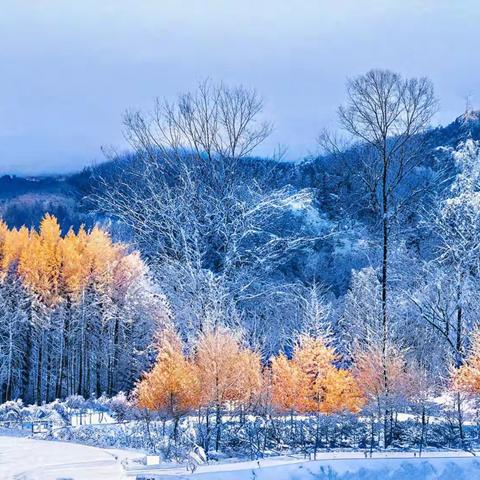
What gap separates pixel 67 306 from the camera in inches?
1585

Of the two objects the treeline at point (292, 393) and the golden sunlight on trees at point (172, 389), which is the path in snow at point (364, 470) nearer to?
the treeline at point (292, 393)

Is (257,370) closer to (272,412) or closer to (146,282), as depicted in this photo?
(272,412)

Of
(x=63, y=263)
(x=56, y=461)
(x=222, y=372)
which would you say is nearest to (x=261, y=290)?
(x=222, y=372)

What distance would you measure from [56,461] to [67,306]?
25331 millimetres

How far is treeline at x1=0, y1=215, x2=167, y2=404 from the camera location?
38469 mm

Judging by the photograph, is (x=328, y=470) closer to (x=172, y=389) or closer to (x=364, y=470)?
(x=364, y=470)

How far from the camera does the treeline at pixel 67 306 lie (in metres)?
38.5

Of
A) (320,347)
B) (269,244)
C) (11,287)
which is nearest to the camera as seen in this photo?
(269,244)

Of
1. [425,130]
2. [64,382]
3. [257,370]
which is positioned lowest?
[64,382]

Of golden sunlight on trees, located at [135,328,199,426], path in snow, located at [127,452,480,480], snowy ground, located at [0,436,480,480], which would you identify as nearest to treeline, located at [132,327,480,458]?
golden sunlight on trees, located at [135,328,199,426]

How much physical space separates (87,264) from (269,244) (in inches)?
919

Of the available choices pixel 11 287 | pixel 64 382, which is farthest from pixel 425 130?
pixel 64 382

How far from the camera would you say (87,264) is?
3975cm

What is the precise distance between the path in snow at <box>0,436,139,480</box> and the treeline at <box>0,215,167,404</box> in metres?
17.6
